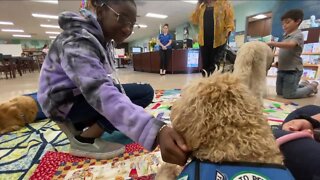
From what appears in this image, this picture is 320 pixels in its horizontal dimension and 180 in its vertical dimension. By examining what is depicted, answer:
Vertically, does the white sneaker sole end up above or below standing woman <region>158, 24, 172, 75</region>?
below

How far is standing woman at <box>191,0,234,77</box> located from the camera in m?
2.28

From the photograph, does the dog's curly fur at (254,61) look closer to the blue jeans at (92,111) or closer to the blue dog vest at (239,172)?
the blue jeans at (92,111)

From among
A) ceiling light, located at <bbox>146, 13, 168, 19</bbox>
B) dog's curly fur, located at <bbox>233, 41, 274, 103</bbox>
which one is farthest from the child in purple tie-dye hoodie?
ceiling light, located at <bbox>146, 13, 168, 19</bbox>

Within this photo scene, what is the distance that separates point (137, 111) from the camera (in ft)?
1.92

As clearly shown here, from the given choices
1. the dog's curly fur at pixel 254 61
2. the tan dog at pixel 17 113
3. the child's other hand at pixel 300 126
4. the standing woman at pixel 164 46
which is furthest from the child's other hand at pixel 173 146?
the standing woman at pixel 164 46

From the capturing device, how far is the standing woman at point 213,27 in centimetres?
228

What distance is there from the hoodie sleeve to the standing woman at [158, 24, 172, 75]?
5436 millimetres

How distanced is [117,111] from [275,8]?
26.0 feet

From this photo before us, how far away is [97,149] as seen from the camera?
1213 millimetres

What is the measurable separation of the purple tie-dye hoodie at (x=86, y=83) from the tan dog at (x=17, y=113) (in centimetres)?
95

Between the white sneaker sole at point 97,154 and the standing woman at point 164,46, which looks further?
the standing woman at point 164,46

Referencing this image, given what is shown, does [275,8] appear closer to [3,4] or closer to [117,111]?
[117,111]

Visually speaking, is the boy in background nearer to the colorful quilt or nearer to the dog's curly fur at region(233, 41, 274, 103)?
the dog's curly fur at region(233, 41, 274, 103)

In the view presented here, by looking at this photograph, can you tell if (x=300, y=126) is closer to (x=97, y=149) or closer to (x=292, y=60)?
(x=97, y=149)
